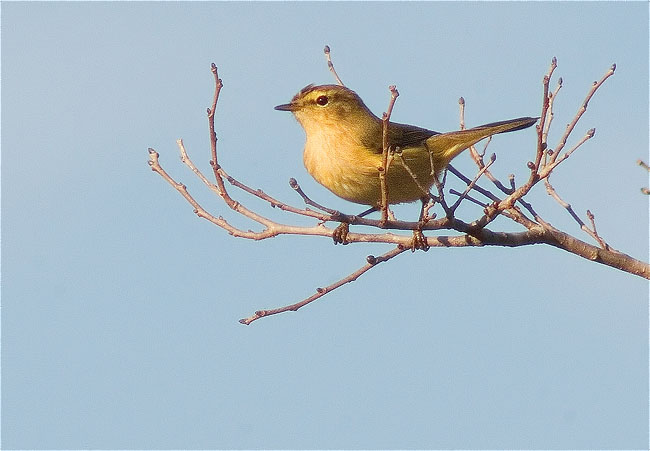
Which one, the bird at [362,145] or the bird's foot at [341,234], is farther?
the bird at [362,145]

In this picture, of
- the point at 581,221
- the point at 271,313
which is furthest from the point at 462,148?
the point at 271,313

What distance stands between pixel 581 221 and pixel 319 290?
2.09 m

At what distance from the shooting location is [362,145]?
770 centimetres

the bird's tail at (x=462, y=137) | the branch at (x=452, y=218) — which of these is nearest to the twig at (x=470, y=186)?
the branch at (x=452, y=218)

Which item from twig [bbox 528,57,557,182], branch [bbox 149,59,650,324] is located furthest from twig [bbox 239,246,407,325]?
twig [bbox 528,57,557,182]

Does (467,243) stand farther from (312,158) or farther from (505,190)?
(312,158)

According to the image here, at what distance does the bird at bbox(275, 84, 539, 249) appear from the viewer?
7164 mm

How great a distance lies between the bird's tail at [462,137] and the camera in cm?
705

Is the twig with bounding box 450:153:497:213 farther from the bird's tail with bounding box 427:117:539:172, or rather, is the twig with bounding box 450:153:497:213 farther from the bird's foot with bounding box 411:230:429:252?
the bird's tail with bounding box 427:117:539:172

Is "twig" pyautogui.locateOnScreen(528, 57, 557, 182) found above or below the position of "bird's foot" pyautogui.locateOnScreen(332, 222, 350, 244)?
below

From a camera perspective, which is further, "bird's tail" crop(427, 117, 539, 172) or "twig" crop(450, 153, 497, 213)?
"bird's tail" crop(427, 117, 539, 172)

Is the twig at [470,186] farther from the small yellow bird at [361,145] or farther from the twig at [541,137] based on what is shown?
the small yellow bird at [361,145]

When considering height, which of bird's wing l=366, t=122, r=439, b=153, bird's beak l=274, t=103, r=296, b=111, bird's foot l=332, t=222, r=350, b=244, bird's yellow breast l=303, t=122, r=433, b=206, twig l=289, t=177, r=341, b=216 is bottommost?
twig l=289, t=177, r=341, b=216

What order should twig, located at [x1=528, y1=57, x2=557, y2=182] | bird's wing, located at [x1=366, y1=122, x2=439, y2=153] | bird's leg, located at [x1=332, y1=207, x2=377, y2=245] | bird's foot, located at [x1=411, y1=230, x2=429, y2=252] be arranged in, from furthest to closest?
bird's wing, located at [x1=366, y1=122, x2=439, y2=153] < bird's leg, located at [x1=332, y1=207, x2=377, y2=245] < bird's foot, located at [x1=411, y1=230, x2=429, y2=252] < twig, located at [x1=528, y1=57, x2=557, y2=182]
